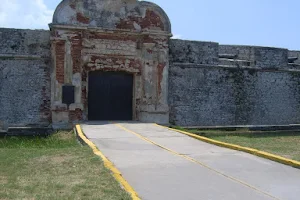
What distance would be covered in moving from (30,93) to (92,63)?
234cm

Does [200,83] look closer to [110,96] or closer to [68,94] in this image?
[110,96]

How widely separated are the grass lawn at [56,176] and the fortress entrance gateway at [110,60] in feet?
17.5

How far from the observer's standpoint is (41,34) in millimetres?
13609

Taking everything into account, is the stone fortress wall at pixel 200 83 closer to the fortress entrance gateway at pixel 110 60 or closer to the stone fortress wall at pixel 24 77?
the stone fortress wall at pixel 24 77

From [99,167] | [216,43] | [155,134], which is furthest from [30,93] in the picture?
[99,167]

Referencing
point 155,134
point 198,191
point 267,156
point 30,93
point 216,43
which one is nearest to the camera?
point 198,191

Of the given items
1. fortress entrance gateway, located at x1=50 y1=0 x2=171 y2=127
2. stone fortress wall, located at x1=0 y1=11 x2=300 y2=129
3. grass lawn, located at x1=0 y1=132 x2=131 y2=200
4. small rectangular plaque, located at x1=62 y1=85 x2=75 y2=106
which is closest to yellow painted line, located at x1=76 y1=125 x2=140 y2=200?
grass lawn, located at x1=0 y1=132 x2=131 y2=200

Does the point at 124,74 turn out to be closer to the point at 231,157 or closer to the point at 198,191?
the point at 231,157

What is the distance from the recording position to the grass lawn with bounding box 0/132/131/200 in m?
4.66

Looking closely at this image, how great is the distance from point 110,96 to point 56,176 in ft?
28.0

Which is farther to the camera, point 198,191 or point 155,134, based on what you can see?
point 155,134

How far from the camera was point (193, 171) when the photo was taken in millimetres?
5945

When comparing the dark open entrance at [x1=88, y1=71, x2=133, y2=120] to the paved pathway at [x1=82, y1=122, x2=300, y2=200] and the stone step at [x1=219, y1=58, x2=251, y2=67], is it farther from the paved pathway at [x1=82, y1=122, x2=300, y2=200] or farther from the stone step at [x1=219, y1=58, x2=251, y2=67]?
the paved pathway at [x1=82, y1=122, x2=300, y2=200]

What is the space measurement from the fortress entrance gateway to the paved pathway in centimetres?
431
